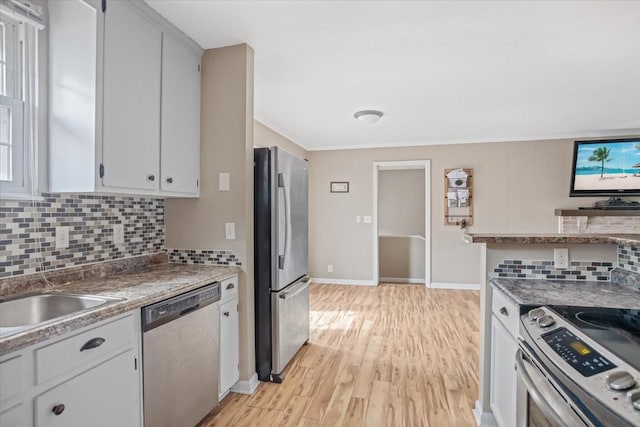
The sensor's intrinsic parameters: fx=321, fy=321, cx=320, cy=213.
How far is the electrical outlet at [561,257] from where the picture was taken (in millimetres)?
1759

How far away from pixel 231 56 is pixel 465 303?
162 inches

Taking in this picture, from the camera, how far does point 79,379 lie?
116cm

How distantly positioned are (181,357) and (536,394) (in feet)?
5.13

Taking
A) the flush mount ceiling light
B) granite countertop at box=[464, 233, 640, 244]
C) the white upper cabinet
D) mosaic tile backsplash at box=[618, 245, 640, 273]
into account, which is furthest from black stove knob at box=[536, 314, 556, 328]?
the flush mount ceiling light

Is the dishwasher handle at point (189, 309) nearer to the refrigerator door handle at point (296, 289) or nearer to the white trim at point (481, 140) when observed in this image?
the refrigerator door handle at point (296, 289)

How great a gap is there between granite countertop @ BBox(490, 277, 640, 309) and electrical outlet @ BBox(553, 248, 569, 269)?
0.09 metres

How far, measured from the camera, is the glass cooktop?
963 mm

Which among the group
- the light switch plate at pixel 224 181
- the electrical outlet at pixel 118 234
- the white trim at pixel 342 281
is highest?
the light switch plate at pixel 224 181

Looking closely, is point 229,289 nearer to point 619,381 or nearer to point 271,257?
point 271,257

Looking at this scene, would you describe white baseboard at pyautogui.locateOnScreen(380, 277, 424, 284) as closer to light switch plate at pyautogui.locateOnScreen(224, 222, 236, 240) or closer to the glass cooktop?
light switch plate at pyautogui.locateOnScreen(224, 222, 236, 240)

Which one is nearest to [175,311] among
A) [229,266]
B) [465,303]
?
[229,266]

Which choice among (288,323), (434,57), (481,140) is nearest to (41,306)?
(288,323)

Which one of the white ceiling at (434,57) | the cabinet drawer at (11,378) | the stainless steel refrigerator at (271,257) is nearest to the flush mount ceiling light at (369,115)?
the white ceiling at (434,57)

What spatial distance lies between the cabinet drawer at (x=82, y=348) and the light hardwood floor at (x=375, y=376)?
92 centimetres
